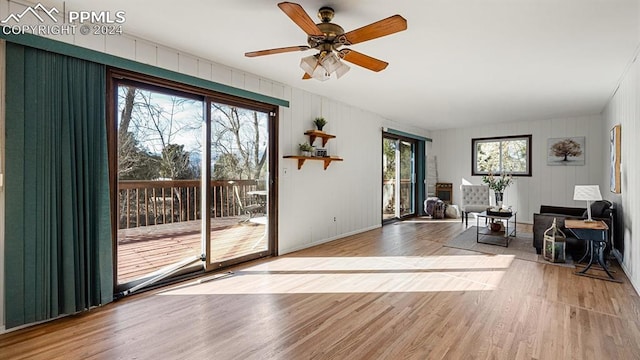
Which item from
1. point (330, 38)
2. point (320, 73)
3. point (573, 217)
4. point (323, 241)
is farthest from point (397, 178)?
point (330, 38)

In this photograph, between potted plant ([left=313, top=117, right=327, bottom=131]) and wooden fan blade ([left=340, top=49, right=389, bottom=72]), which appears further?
potted plant ([left=313, top=117, right=327, bottom=131])

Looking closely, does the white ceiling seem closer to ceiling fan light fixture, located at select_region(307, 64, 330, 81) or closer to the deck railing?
ceiling fan light fixture, located at select_region(307, 64, 330, 81)

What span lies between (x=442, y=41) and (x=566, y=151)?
19.9ft

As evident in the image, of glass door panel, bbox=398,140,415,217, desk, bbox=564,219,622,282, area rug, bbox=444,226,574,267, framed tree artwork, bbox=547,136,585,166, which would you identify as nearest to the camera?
desk, bbox=564,219,622,282

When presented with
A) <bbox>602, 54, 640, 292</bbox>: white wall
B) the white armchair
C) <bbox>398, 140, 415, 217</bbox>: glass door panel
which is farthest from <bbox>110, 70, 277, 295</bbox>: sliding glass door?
the white armchair

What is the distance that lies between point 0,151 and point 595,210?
6.62m

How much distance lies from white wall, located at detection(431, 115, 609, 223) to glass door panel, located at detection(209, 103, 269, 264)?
20.3ft

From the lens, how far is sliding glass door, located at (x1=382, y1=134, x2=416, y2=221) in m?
7.49

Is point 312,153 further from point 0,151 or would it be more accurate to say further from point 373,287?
point 0,151

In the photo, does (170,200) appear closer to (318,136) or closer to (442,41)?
(318,136)

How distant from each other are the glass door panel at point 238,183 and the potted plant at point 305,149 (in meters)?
0.56

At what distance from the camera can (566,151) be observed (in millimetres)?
7148

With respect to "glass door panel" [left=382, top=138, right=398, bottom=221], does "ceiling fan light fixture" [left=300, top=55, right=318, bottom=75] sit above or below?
above

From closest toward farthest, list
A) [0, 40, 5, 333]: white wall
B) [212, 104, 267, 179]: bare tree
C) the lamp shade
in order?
1. [0, 40, 5, 333]: white wall
2. the lamp shade
3. [212, 104, 267, 179]: bare tree
